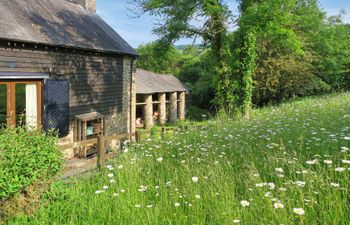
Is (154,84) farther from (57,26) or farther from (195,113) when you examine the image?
(57,26)

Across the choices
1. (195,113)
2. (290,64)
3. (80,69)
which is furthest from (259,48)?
(80,69)

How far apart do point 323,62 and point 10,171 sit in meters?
26.3

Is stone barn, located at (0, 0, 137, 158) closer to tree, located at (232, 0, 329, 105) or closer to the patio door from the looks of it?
the patio door

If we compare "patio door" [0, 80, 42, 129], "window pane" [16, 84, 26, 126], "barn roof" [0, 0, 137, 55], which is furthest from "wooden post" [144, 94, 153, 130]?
"window pane" [16, 84, 26, 126]

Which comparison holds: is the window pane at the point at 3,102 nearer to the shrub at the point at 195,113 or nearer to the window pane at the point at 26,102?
the window pane at the point at 26,102

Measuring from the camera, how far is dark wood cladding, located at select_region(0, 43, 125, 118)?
335 inches

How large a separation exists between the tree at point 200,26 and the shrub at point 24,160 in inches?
392

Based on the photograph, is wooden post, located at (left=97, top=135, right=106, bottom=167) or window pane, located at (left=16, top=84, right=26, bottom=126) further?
window pane, located at (left=16, top=84, right=26, bottom=126)

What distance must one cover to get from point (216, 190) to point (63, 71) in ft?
25.9

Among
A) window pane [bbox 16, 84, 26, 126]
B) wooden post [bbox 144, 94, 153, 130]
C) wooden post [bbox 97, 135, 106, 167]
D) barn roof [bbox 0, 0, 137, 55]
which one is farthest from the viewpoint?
wooden post [bbox 144, 94, 153, 130]

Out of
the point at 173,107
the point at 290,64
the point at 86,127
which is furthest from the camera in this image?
the point at 173,107

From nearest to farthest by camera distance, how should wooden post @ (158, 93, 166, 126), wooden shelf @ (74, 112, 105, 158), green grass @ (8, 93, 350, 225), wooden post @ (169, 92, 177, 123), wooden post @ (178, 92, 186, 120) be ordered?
green grass @ (8, 93, 350, 225) < wooden shelf @ (74, 112, 105, 158) < wooden post @ (158, 93, 166, 126) < wooden post @ (169, 92, 177, 123) < wooden post @ (178, 92, 186, 120)

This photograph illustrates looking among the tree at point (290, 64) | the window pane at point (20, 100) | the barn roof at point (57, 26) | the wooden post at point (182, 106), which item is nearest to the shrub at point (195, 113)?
the wooden post at point (182, 106)

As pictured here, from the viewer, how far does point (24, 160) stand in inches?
150
